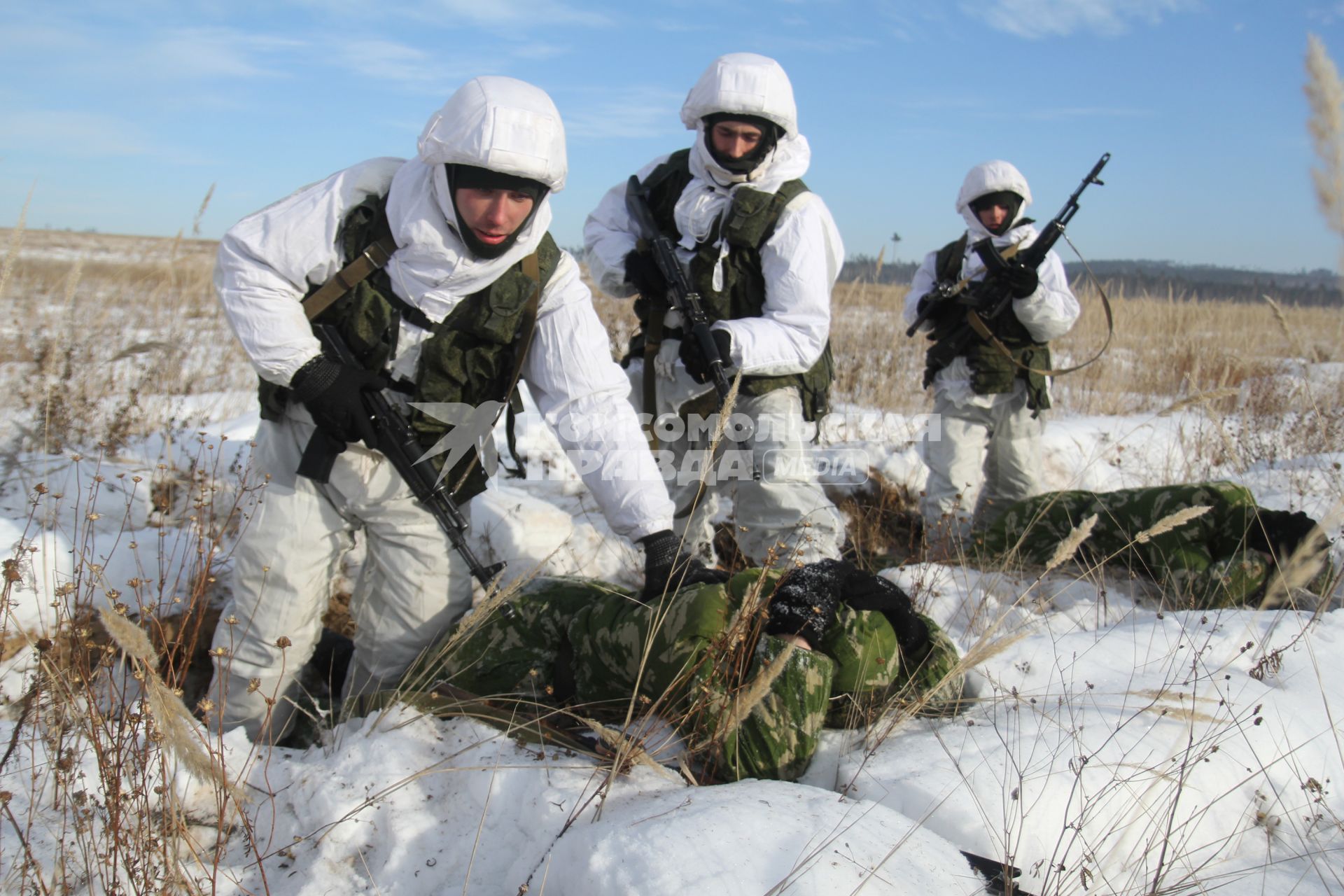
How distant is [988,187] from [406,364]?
9.66 ft

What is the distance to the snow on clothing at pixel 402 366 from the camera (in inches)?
83.6

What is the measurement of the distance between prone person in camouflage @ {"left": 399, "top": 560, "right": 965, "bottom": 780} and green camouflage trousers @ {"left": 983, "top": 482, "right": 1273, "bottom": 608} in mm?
834

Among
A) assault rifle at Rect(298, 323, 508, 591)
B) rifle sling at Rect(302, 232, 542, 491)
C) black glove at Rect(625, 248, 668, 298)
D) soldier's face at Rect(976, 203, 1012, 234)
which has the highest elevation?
soldier's face at Rect(976, 203, 1012, 234)

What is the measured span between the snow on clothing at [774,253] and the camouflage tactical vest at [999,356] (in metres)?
1.14

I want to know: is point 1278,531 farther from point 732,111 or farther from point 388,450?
point 388,450

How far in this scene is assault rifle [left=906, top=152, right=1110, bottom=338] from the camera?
3.67 meters

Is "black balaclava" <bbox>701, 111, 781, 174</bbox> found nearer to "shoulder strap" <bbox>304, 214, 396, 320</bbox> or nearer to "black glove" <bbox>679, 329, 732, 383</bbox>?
"black glove" <bbox>679, 329, 732, 383</bbox>

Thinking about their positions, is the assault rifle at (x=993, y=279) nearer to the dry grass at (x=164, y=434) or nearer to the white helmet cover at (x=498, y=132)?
the dry grass at (x=164, y=434)

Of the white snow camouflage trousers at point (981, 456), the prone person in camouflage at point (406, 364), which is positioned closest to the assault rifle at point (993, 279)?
the white snow camouflage trousers at point (981, 456)

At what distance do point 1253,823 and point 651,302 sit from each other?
2425mm

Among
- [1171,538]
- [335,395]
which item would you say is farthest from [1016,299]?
[335,395]

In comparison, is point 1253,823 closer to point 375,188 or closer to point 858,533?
point 858,533

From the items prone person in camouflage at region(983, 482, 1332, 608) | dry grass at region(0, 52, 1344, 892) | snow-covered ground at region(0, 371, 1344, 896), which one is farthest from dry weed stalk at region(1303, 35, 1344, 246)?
prone person in camouflage at region(983, 482, 1332, 608)

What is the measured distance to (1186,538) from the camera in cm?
286
